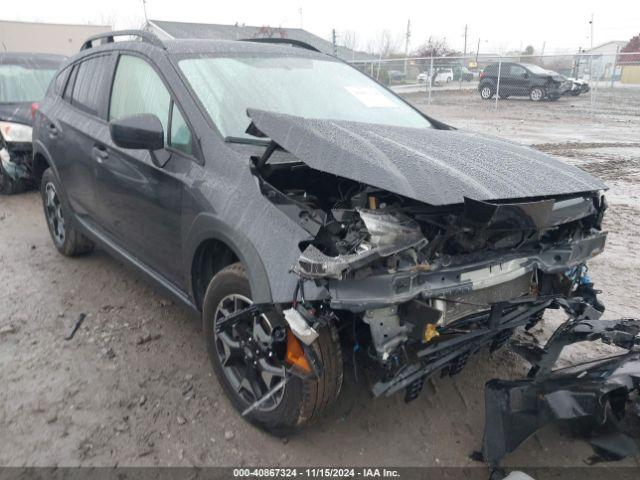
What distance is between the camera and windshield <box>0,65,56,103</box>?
7.94 m

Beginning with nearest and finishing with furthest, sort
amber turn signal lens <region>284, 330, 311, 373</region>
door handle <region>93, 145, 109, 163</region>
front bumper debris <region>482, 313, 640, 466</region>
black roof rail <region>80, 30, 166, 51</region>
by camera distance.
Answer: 1. front bumper debris <region>482, 313, 640, 466</region>
2. amber turn signal lens <region>284, 330, 311, 373</region>
3. black roof rail <region>80, 30, 166, 51</region>
4. door handle <region>93, 145, 109, 163</region>

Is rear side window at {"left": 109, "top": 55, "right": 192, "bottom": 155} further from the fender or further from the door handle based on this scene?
the fender

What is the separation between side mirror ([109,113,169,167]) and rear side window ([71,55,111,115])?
1.28m

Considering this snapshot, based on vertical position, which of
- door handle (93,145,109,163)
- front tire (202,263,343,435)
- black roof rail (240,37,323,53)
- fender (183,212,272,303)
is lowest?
front tire (202,263,343,435)

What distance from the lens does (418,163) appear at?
2320 mm

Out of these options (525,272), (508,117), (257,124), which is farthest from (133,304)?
(508,117)

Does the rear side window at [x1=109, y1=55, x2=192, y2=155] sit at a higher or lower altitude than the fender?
higher

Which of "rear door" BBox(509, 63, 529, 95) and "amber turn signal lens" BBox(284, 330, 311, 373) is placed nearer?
"amber turn signal lens" BBox(284, 330, 311, 373)

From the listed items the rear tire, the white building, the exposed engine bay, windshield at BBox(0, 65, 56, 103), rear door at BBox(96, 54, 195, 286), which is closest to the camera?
the exposed engine bay

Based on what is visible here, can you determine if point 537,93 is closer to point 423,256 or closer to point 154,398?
point 423,256

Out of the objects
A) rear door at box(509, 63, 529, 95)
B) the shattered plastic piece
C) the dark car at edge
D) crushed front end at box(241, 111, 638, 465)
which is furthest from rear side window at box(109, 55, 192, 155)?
rear door at box(509, 63, 529, 95)

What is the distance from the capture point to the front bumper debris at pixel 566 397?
2.17m

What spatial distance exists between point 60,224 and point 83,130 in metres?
1.33

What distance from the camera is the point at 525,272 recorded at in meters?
2.45
